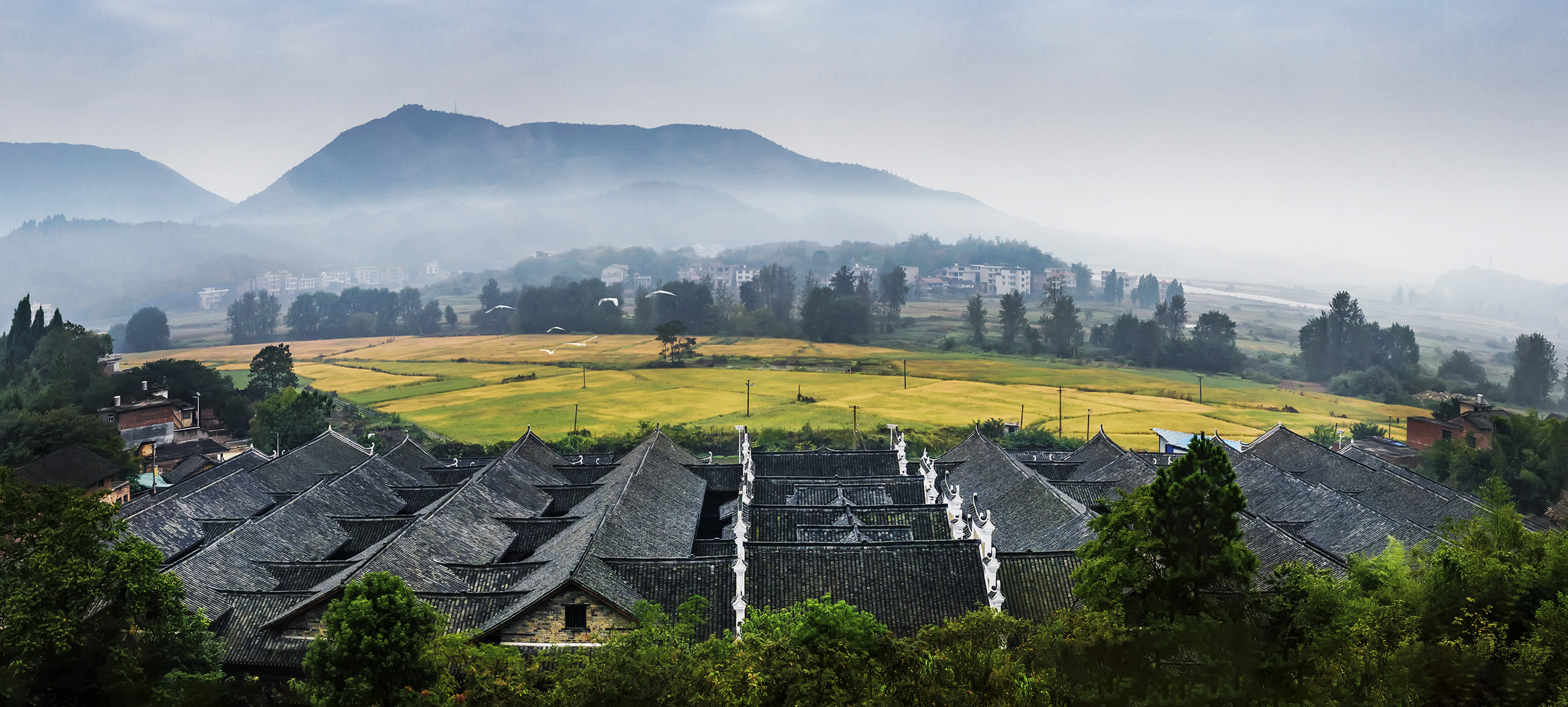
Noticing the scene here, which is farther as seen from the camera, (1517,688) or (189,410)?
(189,410)

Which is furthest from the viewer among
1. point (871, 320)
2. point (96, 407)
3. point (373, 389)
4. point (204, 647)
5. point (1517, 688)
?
point (871, 320)

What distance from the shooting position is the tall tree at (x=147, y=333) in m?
145

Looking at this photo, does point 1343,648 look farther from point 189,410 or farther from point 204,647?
point 189,410

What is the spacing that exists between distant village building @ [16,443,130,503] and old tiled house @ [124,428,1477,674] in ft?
20.6

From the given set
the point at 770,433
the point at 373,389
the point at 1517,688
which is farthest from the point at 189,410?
the point at 1517,688

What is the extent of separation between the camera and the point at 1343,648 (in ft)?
64.0

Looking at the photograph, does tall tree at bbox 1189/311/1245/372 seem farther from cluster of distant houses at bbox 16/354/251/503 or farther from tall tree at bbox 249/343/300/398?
cluster of distant houses at bbox 16/354/251/503

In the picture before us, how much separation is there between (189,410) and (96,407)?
6178 mm

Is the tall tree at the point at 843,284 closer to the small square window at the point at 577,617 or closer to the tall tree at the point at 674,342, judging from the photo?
the tall tree at the point at 674,342

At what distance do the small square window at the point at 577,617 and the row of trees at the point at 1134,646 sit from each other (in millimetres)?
3329

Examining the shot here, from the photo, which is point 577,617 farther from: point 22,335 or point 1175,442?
point 22,335

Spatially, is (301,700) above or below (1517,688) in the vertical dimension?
below

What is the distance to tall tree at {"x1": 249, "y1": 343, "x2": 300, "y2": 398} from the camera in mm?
87938

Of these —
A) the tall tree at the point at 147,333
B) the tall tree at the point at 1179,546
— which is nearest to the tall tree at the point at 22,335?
the tall tree at the point at 147,333
